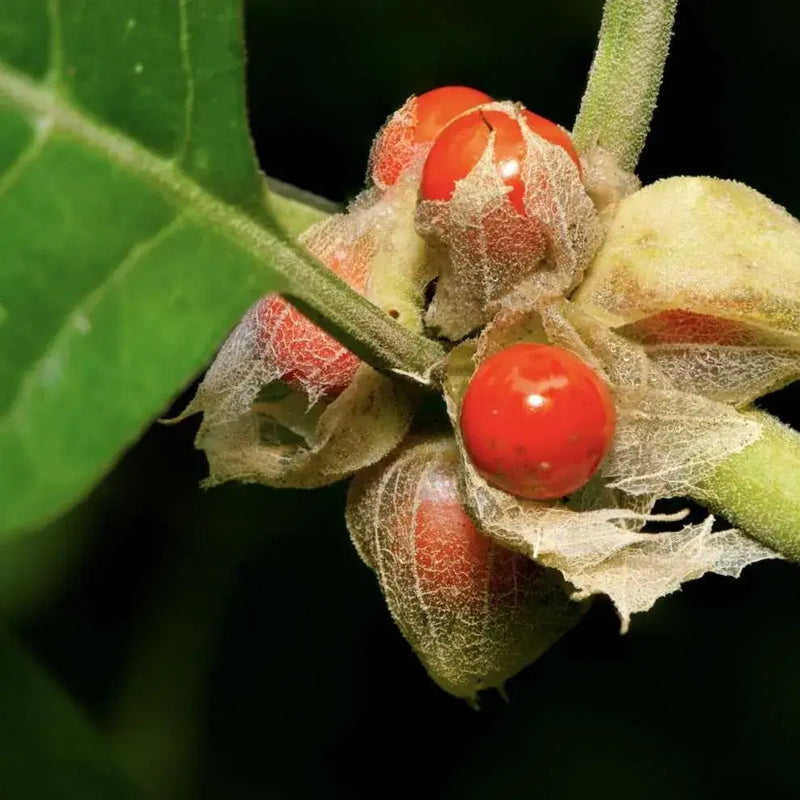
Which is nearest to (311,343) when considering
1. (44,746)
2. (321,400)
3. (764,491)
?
(321,400)

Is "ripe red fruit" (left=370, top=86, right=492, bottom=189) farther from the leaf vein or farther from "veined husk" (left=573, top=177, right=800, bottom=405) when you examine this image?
the leaf vein

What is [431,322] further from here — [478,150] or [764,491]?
[764,491]

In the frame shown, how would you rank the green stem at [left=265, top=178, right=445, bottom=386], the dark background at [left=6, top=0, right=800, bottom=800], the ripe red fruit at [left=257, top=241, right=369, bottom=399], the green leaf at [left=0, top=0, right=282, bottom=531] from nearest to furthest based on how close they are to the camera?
the green leaf at [left=0, top=0, right=282, bottom=531], the green stem at [left=265, top=178, right=445, bottom=386], the ripe red fruit at [left=257, top=241, right=369, bottom=399], the dark background at [left=6, top=0, right=800, bottom=800]

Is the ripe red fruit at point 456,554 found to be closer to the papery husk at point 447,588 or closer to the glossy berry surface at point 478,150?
the papery husk at point 447,588

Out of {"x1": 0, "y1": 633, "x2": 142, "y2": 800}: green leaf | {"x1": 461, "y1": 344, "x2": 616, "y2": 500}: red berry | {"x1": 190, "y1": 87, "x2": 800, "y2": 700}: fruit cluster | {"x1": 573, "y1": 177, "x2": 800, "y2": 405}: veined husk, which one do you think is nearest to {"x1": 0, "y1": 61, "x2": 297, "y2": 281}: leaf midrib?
{"x1": 190, "y1": 87, "x2": 800, "y2": 700}: fruit cluster

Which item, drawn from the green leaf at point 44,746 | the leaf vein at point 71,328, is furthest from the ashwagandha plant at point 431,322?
the green leaf at point 44,746

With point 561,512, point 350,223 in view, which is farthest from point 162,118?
point 561,512

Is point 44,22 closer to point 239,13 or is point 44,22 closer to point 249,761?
point 239,13
